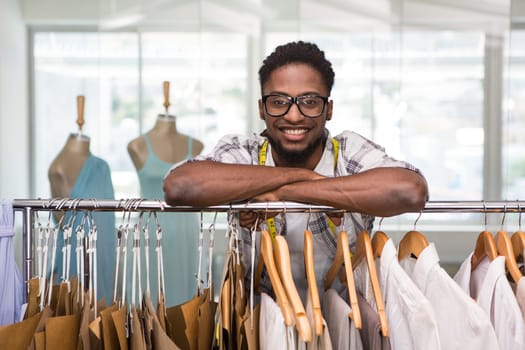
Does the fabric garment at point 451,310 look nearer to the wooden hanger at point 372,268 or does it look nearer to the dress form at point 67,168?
the wooden hanger at point 372,268

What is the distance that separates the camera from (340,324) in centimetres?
125

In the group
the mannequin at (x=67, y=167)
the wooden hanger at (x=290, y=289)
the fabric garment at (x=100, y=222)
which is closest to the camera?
the wooden hanger at (x=290, y=289)

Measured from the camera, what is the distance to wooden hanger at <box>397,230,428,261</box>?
129cm

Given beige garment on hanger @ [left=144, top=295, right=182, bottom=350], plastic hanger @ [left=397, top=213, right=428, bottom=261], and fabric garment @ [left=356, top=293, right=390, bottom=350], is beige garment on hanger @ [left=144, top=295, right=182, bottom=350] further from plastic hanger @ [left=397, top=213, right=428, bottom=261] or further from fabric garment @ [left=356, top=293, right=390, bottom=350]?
plastic hanger @ [left=397, top=213, right=428, bottom=261]

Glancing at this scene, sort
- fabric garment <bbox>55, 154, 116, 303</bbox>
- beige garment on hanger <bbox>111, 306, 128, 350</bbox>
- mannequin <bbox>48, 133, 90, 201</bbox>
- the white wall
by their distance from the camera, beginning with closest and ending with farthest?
beige garment on hanger <bbox>111, 306, 128, 350</bbox>, fabric garment <bbox>55, 154, 116, 303</bbox>, mannequin <bbox>48, 133, 90, 201</bbox>, the white wall

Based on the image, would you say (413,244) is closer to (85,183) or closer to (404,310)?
(404,310)

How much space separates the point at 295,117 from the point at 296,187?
8.9 inches

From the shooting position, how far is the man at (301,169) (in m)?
1.25

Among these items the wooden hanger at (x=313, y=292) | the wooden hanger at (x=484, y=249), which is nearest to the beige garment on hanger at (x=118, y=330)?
the wooden hanger at (x=313, y=292)

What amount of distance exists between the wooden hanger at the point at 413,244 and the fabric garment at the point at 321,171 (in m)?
0.19

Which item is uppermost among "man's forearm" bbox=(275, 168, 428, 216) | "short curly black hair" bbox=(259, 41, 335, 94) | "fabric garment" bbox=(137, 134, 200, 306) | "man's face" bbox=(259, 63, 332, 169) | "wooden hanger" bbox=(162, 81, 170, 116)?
"wooden hanger" bbox=(162, 81, 170, 116)

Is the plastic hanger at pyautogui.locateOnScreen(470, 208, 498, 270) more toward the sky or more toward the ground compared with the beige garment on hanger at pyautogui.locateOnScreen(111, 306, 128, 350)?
more toward the sky

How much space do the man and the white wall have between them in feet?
6.82

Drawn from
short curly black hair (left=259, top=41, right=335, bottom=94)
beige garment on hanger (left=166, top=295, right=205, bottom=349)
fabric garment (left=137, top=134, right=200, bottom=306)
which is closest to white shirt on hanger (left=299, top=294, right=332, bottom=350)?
beige garment on hanger (left=166, top=295, right=205, bottom=349)
